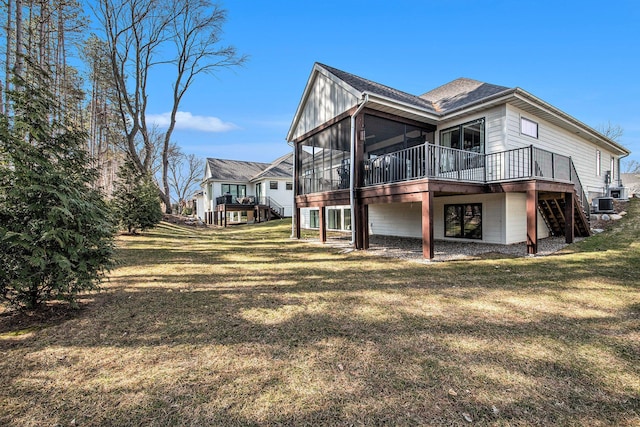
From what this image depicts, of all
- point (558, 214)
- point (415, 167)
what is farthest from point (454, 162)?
point (558, 214)

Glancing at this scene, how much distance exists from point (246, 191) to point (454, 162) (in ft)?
82.2

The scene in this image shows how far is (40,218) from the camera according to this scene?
3.52m

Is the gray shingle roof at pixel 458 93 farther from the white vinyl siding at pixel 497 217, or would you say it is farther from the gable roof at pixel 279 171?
the gable roof at pixel 279 171

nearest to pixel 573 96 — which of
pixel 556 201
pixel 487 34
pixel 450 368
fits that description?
pixel 487 34

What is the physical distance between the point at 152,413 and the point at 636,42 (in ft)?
84.3

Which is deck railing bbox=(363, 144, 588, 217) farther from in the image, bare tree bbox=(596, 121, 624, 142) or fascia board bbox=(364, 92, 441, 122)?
bare tree bbox=(596, 121, 624, 142)

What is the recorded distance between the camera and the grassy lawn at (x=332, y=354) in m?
2.10

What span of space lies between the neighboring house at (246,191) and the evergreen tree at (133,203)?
11.4 m

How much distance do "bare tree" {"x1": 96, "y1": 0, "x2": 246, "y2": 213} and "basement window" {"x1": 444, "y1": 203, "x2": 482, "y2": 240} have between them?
17.3 meters

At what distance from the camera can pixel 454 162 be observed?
365 inches

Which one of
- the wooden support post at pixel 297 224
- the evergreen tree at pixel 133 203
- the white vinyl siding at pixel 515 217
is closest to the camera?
the white vinyl siding at pixel 515 217

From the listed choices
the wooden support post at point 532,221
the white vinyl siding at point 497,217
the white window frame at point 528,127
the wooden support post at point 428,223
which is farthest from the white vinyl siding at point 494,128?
the wooden support post at point 428,223

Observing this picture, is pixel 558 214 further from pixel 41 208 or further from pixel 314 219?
pixel 41 208

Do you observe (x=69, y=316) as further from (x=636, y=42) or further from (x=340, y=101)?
(x=636, y=42)
